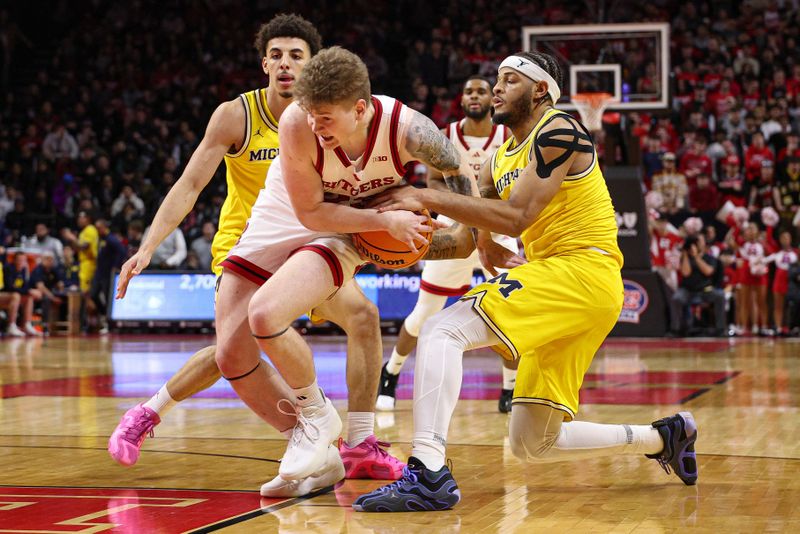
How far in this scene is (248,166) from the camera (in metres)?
5.65

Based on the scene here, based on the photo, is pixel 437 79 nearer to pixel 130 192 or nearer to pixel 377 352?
pixel 130 192

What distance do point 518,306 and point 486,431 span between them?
2.31 meters

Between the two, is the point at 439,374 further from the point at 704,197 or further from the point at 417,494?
the point at 704,197

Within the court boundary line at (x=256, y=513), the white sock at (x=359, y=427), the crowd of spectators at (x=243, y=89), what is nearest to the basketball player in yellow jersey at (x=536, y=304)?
the court boundary line at (x=256, y=513)

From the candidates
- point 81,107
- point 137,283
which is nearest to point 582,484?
point 137,283

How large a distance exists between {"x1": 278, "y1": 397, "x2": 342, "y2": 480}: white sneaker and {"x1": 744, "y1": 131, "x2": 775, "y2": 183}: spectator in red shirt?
15.0 meters

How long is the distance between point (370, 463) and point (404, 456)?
1.90 feet

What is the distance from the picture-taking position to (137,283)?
1702cm

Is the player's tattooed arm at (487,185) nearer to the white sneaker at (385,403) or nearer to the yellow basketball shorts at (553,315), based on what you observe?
the yellow basketball shorts at (553,315)

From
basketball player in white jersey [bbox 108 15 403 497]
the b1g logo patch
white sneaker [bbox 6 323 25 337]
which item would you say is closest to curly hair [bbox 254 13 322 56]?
basketball player in white jersey [bbox 108 15 403 497]

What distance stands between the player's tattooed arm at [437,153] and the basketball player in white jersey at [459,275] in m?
2.74

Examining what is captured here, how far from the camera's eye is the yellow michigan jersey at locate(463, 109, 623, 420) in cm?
449

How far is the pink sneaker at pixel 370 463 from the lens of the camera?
5055 mm

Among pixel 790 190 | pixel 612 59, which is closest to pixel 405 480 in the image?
pixel 612 59
